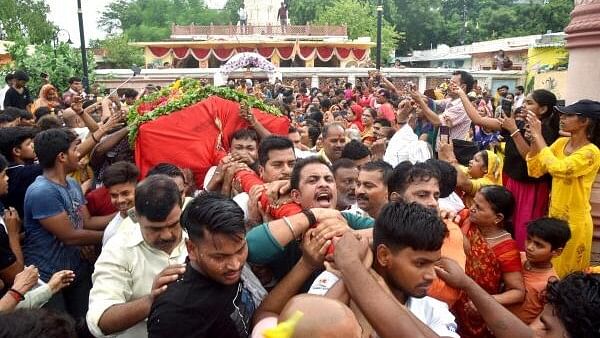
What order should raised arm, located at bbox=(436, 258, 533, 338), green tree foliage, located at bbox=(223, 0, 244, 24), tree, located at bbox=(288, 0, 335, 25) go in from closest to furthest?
raised arm, located at bbox=(436, 258, 533, 338) < tree, located at bbox=(288, 0, 335, 25) < green tree foliage, located at bbox=(223, 0, 244, 24)

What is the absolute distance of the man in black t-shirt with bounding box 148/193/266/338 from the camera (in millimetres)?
1866

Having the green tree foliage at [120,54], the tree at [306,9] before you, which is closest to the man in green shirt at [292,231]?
the green tree foliage at [120,54]

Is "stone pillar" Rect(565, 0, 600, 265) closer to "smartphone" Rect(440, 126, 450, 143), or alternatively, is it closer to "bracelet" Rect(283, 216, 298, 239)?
"smartphone" Rect(440, 126, 450, 143)

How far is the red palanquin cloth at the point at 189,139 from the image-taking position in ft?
13.5

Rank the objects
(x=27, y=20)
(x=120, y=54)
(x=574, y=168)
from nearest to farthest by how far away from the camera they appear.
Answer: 1. (x=574, y=168)
2. (x=27, y=20)
3. (x=120, y=54)

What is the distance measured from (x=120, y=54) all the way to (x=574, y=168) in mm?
→ 41862

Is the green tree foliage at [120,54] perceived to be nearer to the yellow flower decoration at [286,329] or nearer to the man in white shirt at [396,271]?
the man in white shirt at [396,271]

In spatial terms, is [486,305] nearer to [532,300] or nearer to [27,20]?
[532,300]

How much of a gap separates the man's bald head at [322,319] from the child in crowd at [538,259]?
210cm

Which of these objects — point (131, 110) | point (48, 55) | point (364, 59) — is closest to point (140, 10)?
point (364, 59)

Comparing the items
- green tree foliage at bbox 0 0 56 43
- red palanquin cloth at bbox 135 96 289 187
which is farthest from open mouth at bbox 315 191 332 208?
green tree foliage at bbox 0 0 56 43

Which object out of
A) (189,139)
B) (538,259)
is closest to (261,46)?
(189,139)

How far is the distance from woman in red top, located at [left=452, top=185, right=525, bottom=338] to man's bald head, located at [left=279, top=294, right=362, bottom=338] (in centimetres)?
172

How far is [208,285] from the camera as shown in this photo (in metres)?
1.97
